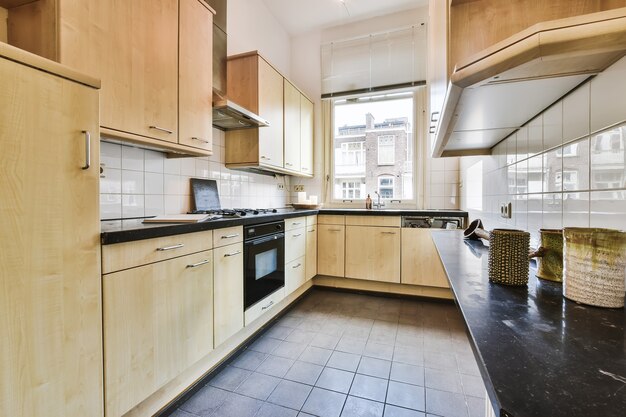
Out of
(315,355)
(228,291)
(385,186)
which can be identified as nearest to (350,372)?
(315,355)

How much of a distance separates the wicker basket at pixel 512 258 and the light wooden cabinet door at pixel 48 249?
133cm

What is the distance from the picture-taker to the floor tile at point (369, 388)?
4.99ft

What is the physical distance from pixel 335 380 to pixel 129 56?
2.08 meters

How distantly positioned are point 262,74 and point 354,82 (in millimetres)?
1494

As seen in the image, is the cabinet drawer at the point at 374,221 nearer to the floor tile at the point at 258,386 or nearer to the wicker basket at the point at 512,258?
the floor tile at the point at 258,386

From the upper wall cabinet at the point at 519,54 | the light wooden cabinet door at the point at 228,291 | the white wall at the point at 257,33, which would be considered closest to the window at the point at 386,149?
the white wall at the point at 257,33

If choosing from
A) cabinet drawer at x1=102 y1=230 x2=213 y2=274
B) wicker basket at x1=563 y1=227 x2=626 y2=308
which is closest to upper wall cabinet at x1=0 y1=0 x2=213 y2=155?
cabinet drawer at x1=102 y1=230 x2=213 y2=274

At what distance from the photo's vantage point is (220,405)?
1.46m

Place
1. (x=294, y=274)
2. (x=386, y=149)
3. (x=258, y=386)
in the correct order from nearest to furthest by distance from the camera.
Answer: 1. (x=258, y=386)
2. (x=294, y=274)
3. (x=386, y=149)

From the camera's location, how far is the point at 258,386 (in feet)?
5.27

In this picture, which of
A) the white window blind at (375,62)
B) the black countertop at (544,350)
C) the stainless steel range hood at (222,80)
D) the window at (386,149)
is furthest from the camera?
the window at (386,149)

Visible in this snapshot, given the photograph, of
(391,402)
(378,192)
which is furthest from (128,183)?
(378,192)

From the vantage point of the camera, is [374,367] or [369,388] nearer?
[369,388]

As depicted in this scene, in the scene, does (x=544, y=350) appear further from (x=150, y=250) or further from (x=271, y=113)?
(x=271, y=113)
